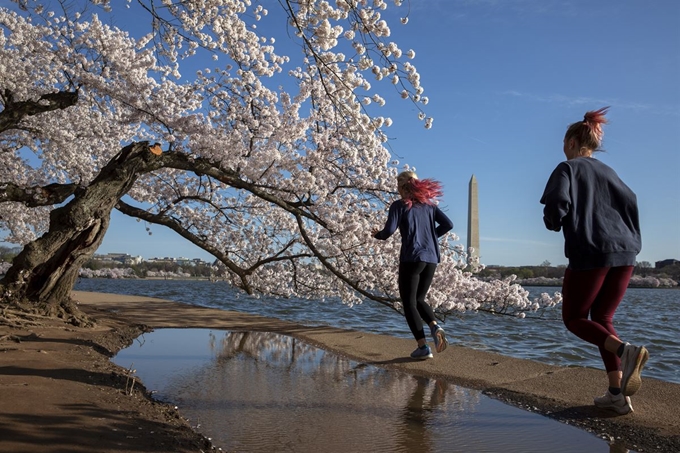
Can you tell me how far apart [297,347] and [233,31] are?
4134mm

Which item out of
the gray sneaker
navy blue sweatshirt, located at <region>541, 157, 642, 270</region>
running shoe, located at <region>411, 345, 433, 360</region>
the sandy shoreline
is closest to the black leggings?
running shoe, located at <region>411, 345, 433, 360</region>

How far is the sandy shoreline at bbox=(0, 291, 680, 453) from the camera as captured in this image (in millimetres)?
2586

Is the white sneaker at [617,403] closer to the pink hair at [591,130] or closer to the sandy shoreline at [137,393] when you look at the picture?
the sandy shoreline at [137,393]

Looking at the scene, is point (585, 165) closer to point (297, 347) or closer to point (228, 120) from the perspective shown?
point (297, 347)

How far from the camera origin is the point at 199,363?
17.0 feet

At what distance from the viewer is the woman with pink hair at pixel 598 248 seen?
3.40 m

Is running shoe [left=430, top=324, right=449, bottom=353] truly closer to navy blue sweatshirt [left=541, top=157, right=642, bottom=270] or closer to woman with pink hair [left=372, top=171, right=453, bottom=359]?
woman with pink hair [left=372, top=171, right=453, bottom=359]

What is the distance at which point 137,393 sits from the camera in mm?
3592

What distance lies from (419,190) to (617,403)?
2.55 m

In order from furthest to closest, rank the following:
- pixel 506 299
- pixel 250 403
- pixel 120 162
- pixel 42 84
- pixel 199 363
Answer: pixel 42 84
pixel 506 299
pixel 120 162
pixel 199 363
pixel 250 403

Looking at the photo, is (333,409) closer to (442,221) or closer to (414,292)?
(414,292)

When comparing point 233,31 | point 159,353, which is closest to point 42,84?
point 233,31

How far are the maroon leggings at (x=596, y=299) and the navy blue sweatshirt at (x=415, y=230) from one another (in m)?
1.68

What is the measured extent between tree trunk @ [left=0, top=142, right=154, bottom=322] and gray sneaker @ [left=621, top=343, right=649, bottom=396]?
597 cm
